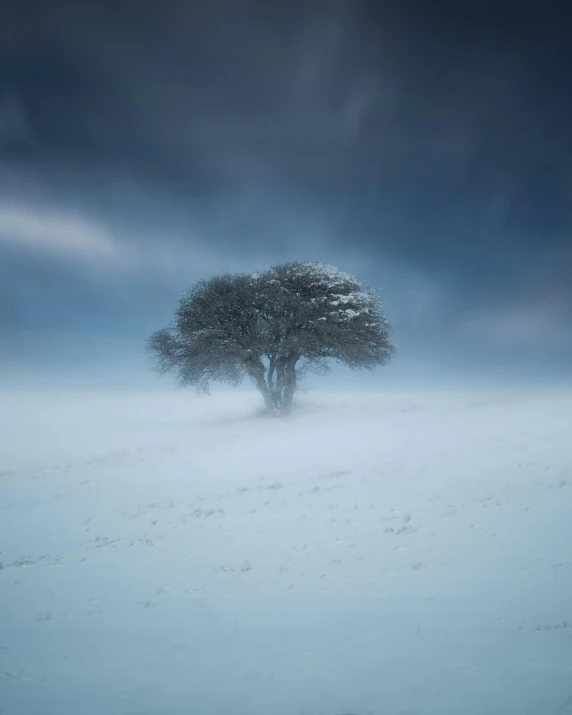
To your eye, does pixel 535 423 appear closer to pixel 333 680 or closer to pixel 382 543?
pixel 382 543

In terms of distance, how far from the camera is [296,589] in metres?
7.72

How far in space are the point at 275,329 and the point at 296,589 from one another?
2595 centimetres

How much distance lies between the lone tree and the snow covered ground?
14953 mm

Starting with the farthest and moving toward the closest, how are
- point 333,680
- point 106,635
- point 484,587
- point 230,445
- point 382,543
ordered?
point 230,445, point 382,543, point 484,587, point 106,635, point 333,680

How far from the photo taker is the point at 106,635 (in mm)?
6418

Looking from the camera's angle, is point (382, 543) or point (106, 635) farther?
point (382, 543)

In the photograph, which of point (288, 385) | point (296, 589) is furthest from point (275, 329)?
point (296, 589)

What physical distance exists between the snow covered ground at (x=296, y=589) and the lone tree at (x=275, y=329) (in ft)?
49.1

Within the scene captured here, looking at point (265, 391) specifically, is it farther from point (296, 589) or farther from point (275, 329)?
point (296, 589)

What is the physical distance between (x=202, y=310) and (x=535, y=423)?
24471 millimetres

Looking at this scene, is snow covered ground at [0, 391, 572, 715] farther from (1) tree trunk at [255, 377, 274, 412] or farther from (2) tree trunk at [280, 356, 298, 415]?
(2) tree trunk at [280, 356, 298, 415]

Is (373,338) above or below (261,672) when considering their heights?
above

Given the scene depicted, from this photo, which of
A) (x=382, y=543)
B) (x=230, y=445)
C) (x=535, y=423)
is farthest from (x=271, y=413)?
(x=382, y=543)

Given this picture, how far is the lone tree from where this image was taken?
1280 inches
